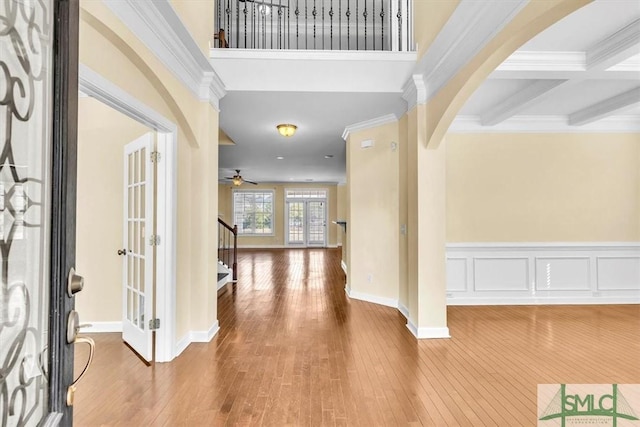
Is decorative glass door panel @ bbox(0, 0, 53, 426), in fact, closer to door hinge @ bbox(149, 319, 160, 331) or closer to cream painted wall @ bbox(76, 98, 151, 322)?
door hinge @ bbox(149, 319, 160, 331)

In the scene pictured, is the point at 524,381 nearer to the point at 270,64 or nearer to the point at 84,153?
the point at 270,64

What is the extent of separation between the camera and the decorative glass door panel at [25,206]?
0.77 meters

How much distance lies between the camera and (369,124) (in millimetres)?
5184

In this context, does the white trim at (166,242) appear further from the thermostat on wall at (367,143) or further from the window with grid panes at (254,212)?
the window with grid panes at (254,212)

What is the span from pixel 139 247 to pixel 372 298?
3.42m

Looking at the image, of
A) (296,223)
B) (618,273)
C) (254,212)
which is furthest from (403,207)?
(254,212)

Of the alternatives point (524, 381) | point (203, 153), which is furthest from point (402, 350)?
point (203, 153)

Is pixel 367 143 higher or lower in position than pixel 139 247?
higher

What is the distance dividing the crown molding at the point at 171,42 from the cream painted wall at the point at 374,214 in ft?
8.26

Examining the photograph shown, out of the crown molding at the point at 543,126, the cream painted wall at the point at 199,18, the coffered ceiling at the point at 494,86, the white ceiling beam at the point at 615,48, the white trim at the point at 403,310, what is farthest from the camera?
the crown molding at the point at 543,126

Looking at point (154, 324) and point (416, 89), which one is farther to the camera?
point (416, 89)

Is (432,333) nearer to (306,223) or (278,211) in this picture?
(306,223)

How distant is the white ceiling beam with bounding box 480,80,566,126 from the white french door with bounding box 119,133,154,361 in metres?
4.20

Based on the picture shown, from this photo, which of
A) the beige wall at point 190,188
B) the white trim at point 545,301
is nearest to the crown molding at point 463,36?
the beige wall at point 190,188
